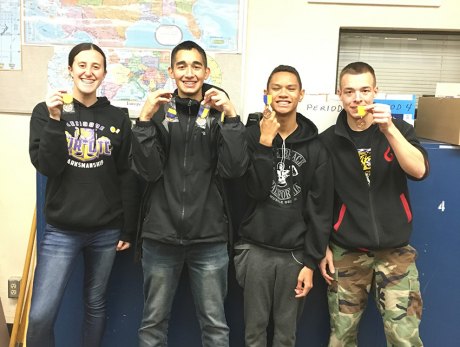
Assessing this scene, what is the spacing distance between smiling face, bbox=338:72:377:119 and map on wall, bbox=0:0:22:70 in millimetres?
2092

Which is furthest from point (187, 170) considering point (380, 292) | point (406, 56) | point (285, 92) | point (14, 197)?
point (406, 56)

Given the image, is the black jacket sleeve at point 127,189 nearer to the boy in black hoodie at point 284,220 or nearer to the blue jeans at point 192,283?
the blue jeans at point 192,283

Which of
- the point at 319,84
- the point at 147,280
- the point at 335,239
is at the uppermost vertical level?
the point at 319,84

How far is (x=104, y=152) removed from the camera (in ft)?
5.92

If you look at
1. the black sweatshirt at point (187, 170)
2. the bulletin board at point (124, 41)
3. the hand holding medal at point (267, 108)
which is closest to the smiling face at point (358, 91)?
the hand holding medal at point (267, 108)

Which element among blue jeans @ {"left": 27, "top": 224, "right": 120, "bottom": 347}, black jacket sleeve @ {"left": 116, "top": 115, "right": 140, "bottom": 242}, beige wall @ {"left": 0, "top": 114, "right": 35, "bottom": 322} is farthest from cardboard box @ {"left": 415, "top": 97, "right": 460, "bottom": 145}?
beige wall @ {"left": 0, "top": 114, "right": 35, "bottom": 322}

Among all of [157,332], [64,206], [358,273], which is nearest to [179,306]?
[157,332]

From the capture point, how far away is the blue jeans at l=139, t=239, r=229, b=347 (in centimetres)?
174

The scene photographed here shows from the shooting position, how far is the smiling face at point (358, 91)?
1.74 m

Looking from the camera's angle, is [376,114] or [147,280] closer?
[376,114]

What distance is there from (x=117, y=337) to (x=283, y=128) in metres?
1.37

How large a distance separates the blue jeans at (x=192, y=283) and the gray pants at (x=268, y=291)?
0.11 metres

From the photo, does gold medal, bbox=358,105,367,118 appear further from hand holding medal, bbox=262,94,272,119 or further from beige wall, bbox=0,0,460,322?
beige wall, bbox=0,0,460,322

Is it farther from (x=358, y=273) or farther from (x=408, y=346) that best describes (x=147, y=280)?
(x=408, y=346)
